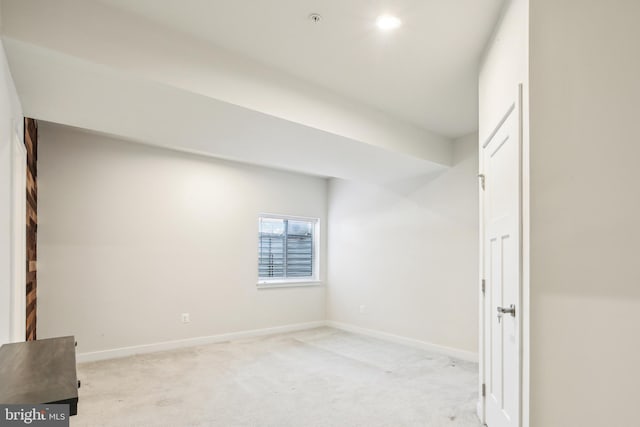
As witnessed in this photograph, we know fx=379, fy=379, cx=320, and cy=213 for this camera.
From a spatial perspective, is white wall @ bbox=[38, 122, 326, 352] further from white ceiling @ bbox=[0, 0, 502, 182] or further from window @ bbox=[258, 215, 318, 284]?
white ceiling @ bbox=[0, 0, 502, 182]

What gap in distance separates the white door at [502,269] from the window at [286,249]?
384 centimetres

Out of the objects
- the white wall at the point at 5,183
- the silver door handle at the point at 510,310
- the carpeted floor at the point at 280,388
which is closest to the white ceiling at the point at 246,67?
the white wall at the point at 5,183

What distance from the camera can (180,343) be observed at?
4.84 metres

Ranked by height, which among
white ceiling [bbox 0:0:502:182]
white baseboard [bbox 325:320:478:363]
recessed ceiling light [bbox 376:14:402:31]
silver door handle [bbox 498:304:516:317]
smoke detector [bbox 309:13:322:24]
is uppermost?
smoke detector [bbox 309:13:322:24]

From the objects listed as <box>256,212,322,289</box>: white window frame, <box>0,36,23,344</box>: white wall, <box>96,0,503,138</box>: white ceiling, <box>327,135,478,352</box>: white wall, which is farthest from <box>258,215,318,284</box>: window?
<box>0,36,23,344</box>: white wall

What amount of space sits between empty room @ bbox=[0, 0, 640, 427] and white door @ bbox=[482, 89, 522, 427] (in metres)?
0.03

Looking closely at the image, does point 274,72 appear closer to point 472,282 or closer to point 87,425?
point 87,425

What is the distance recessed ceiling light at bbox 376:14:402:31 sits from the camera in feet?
7.59

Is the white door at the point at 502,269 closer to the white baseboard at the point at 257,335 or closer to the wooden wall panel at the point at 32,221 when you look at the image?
the white baseboard at the point at 257,335

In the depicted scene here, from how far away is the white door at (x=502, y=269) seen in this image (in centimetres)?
191

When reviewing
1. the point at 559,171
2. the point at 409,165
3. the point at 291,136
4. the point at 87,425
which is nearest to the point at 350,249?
the point at 409,165

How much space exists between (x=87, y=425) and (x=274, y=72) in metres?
2.94

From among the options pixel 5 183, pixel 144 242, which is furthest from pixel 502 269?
pixel 144 242

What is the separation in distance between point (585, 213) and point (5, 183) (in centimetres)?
302
